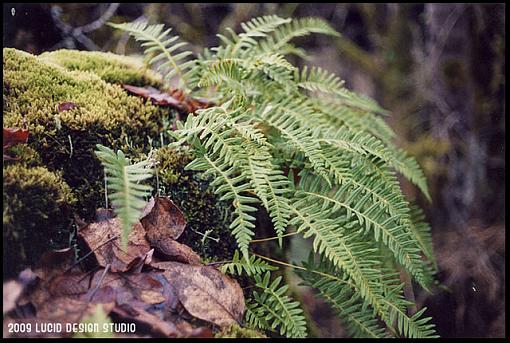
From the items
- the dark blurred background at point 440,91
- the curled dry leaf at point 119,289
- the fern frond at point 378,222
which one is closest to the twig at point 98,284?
the curled dry leaf at point 119,289

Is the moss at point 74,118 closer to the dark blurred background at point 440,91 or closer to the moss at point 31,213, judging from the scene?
the moss at point 31,213

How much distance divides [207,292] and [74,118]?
33.8 inches

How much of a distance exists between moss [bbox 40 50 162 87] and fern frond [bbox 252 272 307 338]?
1.18m

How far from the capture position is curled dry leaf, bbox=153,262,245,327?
1.52m

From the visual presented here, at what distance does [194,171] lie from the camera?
1954 mm

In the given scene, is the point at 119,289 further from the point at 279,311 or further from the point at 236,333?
the point at 279,311

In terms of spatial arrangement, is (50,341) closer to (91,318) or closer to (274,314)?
(91,318)

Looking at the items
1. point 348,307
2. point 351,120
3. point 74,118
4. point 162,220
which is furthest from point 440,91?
point 74,118

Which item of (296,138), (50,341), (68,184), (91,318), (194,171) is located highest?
(296,138)

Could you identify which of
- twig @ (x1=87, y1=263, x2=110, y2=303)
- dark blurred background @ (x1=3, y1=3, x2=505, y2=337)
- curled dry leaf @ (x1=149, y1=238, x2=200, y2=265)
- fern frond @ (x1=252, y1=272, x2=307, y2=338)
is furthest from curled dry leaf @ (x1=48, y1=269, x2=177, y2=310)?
dark blurred background @ (x1=3, y1=3, x2=505, y2=337)

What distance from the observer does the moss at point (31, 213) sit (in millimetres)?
1455

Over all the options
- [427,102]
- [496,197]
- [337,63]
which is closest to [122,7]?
[337,63]

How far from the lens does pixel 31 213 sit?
4.98 feet

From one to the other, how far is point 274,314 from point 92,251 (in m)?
0.67
